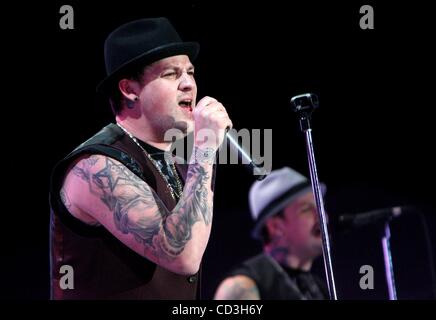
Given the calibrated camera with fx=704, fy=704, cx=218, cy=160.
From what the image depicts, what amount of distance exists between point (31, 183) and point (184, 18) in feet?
4.25

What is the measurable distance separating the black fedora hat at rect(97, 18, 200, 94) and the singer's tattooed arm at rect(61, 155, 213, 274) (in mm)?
382

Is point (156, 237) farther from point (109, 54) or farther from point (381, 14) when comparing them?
point (381, 14)

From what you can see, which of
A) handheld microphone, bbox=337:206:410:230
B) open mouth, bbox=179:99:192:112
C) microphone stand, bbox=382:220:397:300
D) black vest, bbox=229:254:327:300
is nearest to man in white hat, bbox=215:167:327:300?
black vest, bbox=229:254:327:300

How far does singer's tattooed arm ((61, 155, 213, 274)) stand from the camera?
205 cm

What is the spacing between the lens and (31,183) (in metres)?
4.01

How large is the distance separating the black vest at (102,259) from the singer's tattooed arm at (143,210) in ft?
0.12

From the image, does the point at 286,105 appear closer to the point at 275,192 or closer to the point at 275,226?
the point at 275,192

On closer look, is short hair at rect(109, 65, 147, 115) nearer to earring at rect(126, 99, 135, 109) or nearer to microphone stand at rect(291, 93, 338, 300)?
earring at rect(126, 99, 135, 109)

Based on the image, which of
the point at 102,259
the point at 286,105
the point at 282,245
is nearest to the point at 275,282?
the point at 282,245

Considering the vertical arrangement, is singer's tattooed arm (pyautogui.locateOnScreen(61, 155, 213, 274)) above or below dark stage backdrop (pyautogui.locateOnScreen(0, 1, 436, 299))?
below

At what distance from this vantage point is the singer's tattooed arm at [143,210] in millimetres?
2051

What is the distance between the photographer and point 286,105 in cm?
446

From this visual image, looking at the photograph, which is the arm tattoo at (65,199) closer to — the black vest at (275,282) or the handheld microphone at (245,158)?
the handheld microphone at (245,158)
